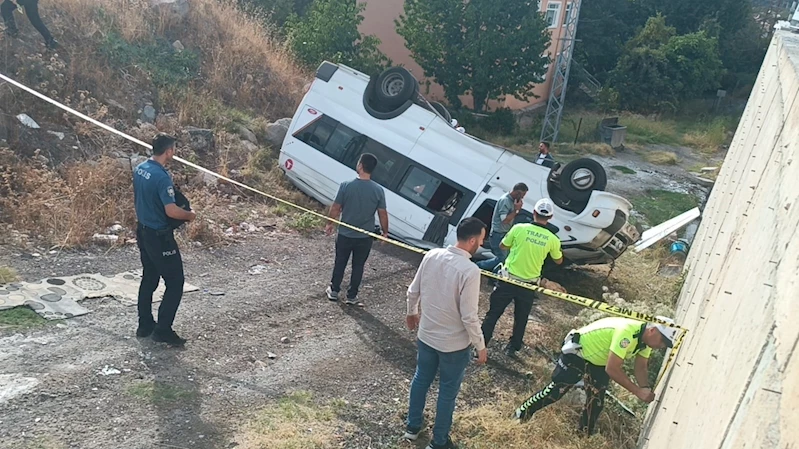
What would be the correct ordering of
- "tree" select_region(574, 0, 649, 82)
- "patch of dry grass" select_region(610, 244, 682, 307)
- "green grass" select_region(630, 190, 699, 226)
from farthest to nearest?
"tree" select_region(574, 0, 649, 82)
"green grass" select_region(630, 190, 699, 226)
"patch of dry grass" select_region(610, 244, 682, 307)

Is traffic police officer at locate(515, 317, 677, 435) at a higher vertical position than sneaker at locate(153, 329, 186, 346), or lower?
higher

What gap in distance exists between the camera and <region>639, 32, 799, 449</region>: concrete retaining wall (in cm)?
192

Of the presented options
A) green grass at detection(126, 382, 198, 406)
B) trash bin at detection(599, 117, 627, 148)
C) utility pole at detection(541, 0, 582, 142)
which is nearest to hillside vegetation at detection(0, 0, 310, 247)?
green grass at detection(126, 382, 198, 406)

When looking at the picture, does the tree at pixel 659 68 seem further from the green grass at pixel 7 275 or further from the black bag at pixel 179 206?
the green grass at pixel 7 275

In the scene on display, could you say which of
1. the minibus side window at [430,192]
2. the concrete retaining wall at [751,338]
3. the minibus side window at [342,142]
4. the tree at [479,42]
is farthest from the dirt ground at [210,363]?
the tree at [479,42]

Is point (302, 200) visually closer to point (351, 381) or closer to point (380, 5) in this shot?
point (351, 381)

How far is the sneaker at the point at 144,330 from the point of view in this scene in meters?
5.55

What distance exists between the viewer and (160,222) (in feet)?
16.8

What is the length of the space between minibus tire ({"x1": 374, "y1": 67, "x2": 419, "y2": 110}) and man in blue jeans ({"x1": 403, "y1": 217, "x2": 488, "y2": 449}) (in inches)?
223

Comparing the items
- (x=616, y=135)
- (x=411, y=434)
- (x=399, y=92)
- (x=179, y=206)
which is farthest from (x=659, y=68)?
(x=179, y=206)

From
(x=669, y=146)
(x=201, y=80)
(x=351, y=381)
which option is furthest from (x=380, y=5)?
(x=351, y=381)

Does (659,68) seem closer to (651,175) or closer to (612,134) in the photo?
(612,134)

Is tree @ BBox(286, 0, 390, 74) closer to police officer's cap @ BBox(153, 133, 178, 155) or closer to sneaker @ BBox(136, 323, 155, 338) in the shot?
police officer's cap @ BBox(153, 133, 178, 155)

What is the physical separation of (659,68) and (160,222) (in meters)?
27.0
